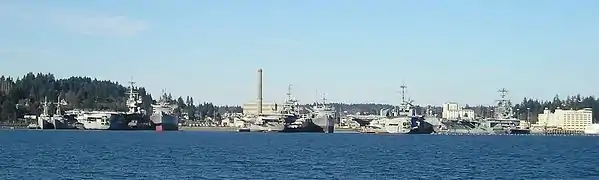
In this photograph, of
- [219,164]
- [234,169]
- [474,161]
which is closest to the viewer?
[234,169]

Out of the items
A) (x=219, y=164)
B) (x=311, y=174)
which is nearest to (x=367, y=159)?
(x=219, y=164)

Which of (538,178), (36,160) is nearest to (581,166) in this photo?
(538,178)

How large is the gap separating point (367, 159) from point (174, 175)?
26.2 metres

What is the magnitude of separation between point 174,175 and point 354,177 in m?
10.4

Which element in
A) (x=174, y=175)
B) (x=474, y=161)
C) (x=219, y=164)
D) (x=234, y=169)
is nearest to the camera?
(x=174, y=175)

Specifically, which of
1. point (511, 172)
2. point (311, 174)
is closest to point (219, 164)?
point (311, 174)

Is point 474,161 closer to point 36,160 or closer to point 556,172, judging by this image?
point 556,172

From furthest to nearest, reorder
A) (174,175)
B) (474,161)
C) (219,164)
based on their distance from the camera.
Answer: (474,161)
(219,164)
(174,175)

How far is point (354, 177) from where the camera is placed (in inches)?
2333

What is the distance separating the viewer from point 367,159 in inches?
3211

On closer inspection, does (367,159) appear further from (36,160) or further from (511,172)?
(36,160)

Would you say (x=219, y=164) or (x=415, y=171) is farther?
(x=219, y=164)

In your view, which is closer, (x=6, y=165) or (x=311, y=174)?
(x=311, y=174)

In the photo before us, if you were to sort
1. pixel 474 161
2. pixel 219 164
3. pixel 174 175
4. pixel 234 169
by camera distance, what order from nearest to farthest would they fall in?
pixel 174 175, pixel 234 169, pixel 219 164, pixel 474 161
